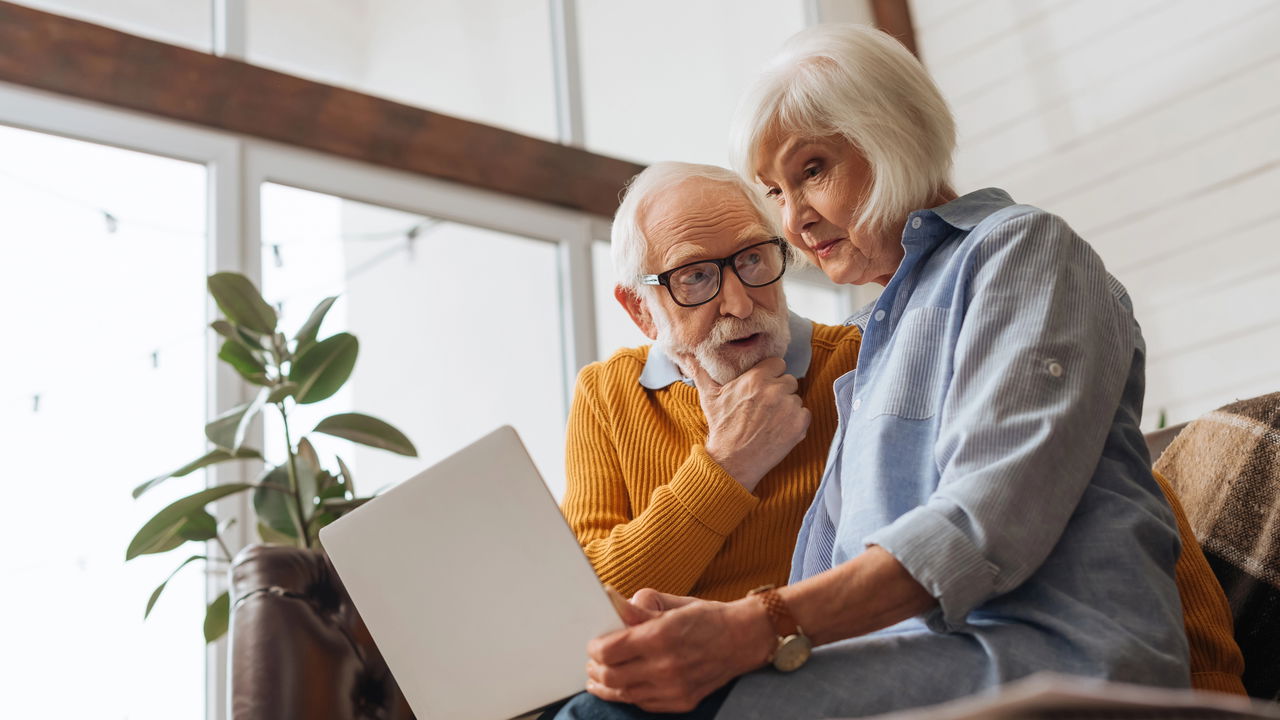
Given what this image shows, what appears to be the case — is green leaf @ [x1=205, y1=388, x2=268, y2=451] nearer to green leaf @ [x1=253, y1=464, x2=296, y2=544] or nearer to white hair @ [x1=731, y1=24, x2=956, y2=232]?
green leaf @ [x1=253, y1=464, x2=296, y2=544]

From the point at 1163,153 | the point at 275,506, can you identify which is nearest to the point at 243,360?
the point at 275,506

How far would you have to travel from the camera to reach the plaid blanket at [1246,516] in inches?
46.9

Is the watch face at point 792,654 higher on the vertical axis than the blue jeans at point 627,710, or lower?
higher

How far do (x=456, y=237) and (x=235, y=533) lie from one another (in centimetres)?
109

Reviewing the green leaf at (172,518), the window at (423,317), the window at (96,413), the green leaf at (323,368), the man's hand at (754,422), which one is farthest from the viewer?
the window at (423,317)

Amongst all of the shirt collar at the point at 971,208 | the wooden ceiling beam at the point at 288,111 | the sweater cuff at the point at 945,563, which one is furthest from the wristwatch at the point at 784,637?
the wooden ceiling beam at the point at 288,111

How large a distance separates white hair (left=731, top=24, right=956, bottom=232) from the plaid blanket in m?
0.46

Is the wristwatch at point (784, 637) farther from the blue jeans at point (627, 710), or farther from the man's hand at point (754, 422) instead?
the man's hand at point (754, 422)

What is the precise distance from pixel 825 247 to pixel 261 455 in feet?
4.35

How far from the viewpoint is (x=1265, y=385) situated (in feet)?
10.7

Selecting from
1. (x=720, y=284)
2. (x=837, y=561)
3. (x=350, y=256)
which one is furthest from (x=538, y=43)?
(x=837, y=561)

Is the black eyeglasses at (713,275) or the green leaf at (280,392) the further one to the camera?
the green leaf at (280,392)

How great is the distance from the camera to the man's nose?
5.28 feet

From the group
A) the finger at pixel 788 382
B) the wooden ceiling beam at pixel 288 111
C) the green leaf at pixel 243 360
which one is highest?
the wooden ceiling beam at pixel 288 111
